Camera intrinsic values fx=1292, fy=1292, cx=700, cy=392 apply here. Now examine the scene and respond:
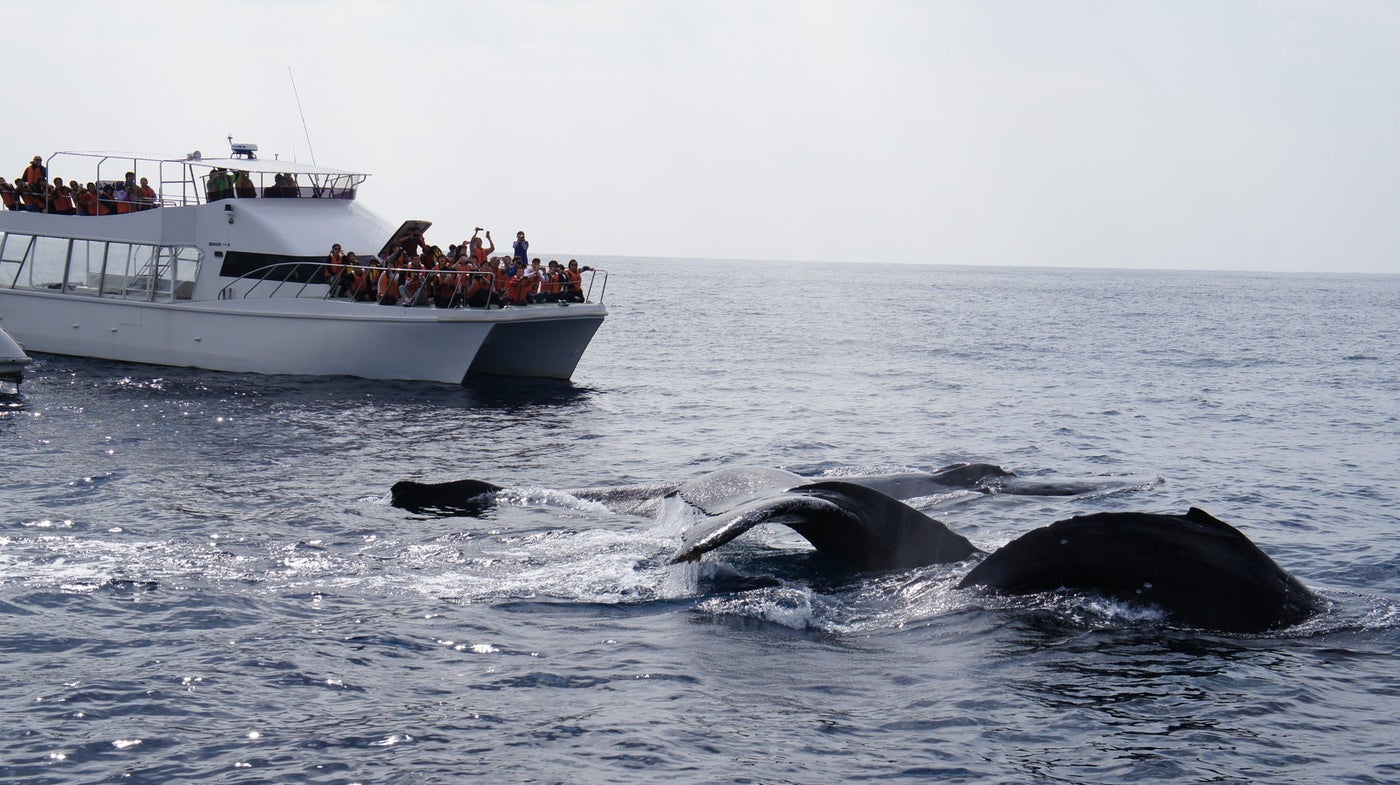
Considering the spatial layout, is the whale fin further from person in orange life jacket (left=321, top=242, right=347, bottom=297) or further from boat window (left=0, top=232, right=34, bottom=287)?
boat window (left=0, top=232, right=34, bottom=287)

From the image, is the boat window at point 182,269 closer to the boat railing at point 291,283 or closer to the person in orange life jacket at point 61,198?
the boat railing at point 291,283

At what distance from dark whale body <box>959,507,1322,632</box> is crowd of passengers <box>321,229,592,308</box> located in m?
19.9

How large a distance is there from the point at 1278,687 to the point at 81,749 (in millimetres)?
7686

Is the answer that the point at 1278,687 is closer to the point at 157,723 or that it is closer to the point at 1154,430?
the point at 157,723

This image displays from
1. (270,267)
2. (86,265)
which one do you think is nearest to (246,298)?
(270,267)

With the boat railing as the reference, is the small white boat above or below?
below

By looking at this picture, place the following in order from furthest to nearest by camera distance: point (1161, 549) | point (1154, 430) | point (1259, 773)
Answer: point (1154, 430)
point (1161, 549)
point (1259, 773)

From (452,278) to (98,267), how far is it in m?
9.96

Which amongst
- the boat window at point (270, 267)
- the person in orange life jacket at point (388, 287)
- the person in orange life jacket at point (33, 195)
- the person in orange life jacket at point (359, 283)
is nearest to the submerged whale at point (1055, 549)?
the person in orange life jacket at point (388, 287)

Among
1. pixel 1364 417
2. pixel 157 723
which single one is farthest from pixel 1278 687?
pixel 1364 417

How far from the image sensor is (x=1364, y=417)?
2888 cm

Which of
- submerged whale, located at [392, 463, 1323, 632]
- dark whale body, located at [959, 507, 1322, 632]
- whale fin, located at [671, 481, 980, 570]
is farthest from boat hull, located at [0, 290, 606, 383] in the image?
dark whale body, located at [959, 507, 1322, 632]

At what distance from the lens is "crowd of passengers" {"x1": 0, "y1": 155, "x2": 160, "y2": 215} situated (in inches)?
1292

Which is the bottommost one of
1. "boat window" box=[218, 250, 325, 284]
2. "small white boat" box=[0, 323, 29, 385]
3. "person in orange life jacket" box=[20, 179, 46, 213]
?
"small white boat" box=[0, 323, 29, 385]
